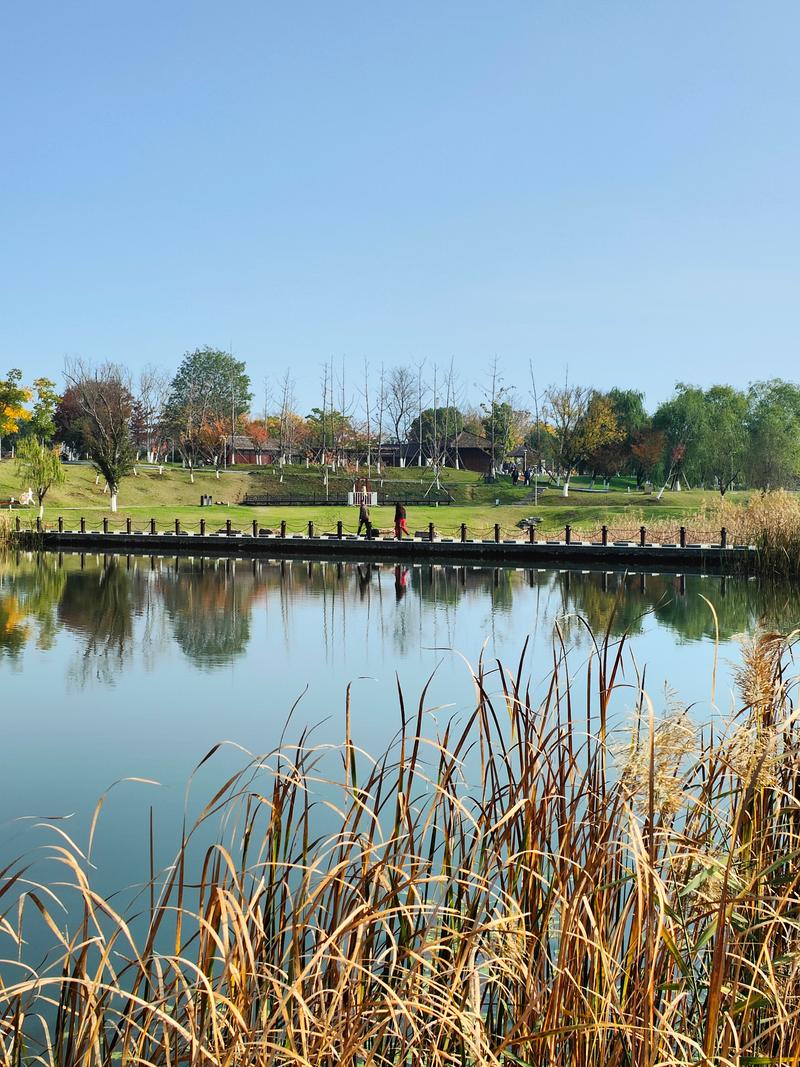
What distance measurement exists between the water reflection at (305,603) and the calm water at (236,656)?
0.07 metres

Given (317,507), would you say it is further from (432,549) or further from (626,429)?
(626,429)

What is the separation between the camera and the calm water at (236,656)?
25.5 ft

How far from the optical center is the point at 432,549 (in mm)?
28984

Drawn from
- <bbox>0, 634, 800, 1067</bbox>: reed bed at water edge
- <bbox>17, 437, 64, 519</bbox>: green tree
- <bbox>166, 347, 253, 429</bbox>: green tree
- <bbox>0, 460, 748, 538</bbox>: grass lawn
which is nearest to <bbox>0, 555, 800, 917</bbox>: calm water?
<bbox>0, 634, 800, 1067</bbox>: reed bed at water edge

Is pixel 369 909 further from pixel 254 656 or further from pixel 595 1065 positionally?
pixel 254 656

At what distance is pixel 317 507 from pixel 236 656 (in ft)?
107

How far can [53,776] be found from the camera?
8.09m

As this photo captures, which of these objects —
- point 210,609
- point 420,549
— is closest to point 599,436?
point 420,549

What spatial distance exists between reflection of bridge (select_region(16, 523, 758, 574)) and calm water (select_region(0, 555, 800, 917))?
226 centimetres

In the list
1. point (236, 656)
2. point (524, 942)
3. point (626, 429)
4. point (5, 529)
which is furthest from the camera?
point (626, 429)

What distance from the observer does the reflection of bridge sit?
2528 cm

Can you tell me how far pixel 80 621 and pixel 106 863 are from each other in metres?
11.1

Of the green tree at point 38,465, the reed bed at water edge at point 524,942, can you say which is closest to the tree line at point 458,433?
the green tree at point 38,465

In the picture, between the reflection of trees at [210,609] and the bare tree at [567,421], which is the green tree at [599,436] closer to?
the bare tree at [567,421]
